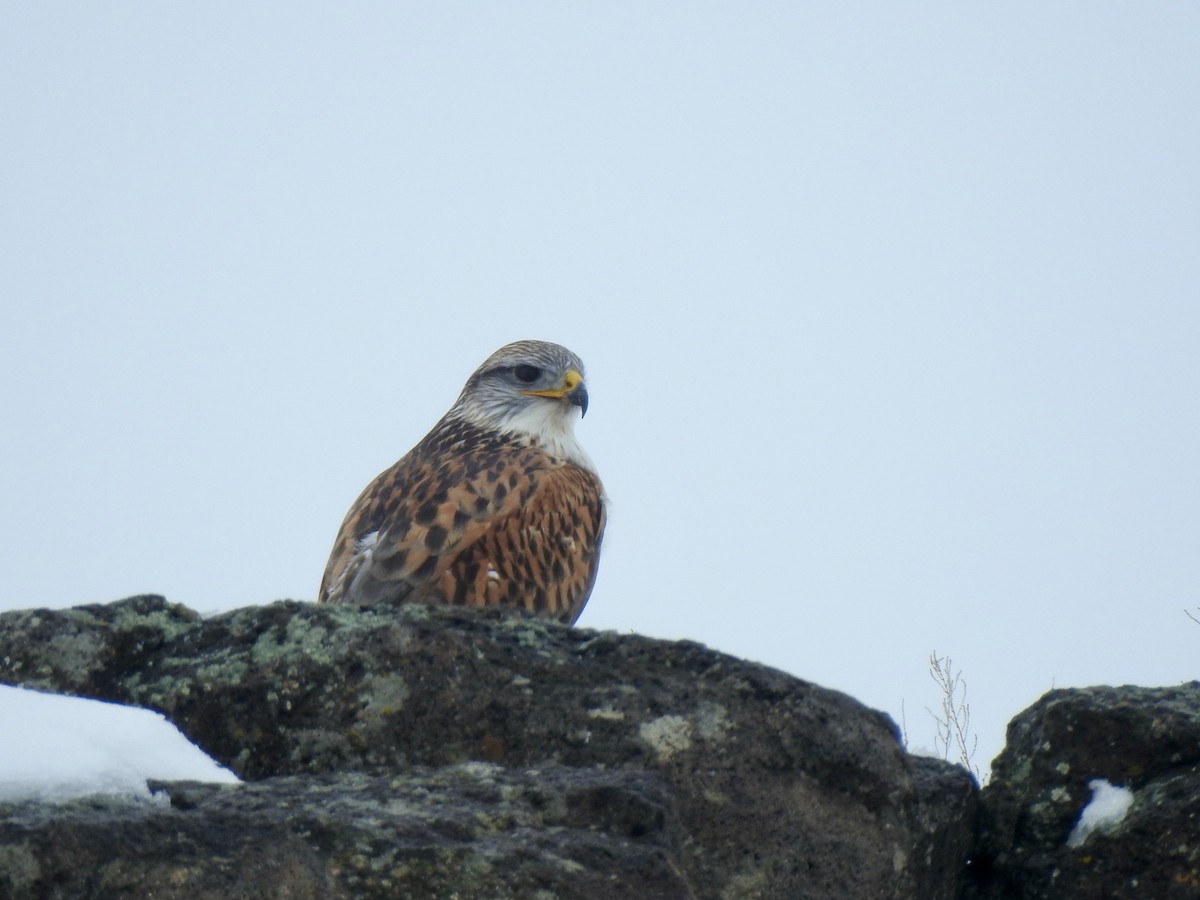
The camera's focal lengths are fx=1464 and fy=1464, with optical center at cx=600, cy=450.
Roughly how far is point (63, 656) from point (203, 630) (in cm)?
30

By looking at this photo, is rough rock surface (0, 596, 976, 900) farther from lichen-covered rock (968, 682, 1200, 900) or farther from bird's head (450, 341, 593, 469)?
bird's head (450, 341, 593, 469)

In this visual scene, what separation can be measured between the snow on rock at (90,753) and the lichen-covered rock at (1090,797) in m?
1.72

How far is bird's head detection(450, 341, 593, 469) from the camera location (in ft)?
23.7

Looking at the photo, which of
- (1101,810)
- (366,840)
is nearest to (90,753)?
(366,840)

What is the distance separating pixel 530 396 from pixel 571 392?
8.2 inches

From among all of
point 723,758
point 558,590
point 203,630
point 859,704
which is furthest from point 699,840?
point 558,590

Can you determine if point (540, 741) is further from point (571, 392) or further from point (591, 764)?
point (571, 392)

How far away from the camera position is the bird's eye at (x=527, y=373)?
A: 7.40m

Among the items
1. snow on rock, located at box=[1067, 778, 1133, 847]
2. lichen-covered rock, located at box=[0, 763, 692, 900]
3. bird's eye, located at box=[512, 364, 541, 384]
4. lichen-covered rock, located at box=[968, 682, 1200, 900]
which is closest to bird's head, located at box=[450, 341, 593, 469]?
bird's eye, located at box=[512, 364, 541, 384]

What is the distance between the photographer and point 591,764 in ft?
9.25

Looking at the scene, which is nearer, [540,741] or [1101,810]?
[540,741]

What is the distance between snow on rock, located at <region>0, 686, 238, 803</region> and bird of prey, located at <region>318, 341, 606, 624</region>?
2820 millimetres

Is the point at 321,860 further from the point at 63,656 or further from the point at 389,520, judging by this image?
the point at 389,520

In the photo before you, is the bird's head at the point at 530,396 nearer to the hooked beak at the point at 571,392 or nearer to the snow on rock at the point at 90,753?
the hooked beak at the point at 571,392
